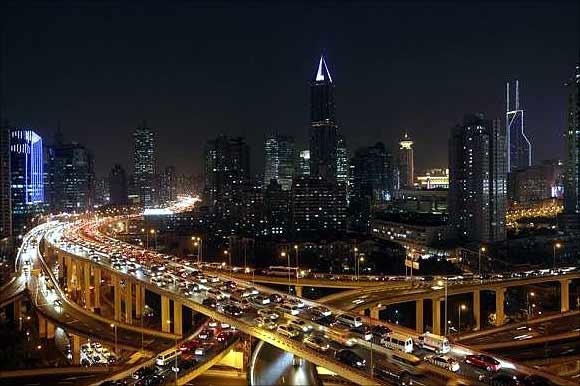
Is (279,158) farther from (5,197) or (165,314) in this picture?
(165,314)

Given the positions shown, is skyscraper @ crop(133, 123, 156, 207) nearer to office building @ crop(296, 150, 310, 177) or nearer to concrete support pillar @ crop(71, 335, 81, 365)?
office building @ crop(296, 150, 310, 177)

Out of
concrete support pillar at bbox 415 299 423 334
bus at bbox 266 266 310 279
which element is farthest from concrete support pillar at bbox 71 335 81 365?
concrete support pillar at bbox 415 299 423 334

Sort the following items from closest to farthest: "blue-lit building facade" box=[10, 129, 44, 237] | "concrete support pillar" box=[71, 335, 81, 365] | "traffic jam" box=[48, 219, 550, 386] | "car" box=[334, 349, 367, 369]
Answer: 1. "traffic jam" box=[48, 219, 550, 386]
2. "car" box=[334, 349, 367, 369]
3. "concrete support pillar" box=[71, 335, 81, 365]
4. "blue-lit building facade" box=[10, 129, 44, 237]

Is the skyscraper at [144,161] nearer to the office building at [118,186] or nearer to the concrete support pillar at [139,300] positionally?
the office building at [118,186]

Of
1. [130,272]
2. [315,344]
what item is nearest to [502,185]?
[130,272]

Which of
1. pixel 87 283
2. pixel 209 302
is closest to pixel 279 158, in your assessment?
pixel 87 283

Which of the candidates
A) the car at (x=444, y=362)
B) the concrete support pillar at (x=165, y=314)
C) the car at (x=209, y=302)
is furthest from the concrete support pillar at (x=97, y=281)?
the car at (x=444, y=362)

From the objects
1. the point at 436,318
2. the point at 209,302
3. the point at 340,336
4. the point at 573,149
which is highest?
the point at 573,149
